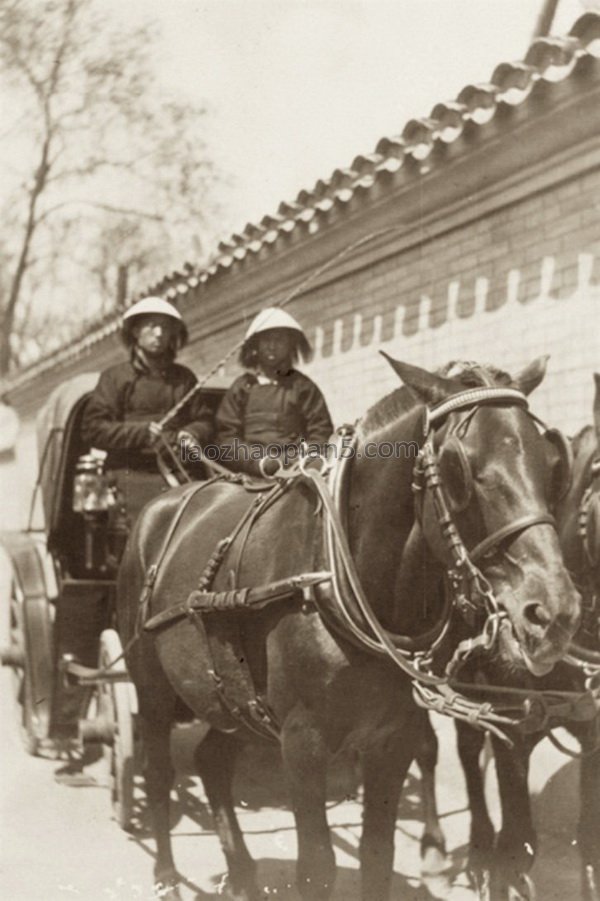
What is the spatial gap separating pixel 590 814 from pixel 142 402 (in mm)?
2906

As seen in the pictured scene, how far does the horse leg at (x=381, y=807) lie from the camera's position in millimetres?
3209

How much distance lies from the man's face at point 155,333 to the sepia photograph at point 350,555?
0.02 metres

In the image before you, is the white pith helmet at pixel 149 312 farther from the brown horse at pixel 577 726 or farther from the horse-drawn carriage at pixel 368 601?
the brown horse at pixel 577 726

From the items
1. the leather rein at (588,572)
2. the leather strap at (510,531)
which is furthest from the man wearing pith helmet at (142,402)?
the leather strap at (510,531)

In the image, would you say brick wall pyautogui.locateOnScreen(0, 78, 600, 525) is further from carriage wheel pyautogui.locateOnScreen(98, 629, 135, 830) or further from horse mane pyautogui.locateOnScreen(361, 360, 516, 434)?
carriage wheel pyautogui.locateOnScreen(98, 629, 135, 830)

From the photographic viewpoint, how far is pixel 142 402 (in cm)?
525

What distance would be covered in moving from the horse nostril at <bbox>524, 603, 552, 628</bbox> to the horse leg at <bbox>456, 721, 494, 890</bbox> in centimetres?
169

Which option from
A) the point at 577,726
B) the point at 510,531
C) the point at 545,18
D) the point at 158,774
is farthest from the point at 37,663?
the point at 545,18

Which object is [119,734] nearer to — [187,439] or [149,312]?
[187,439]

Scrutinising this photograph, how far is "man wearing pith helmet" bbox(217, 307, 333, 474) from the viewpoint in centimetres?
480

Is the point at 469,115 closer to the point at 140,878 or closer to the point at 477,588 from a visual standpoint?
the point at 477,588

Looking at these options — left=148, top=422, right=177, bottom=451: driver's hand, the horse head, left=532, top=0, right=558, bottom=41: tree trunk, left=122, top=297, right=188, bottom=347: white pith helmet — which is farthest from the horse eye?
left=532, top=0, right=558, bottom=41: tree trunk

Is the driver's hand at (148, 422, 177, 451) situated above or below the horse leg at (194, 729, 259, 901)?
above

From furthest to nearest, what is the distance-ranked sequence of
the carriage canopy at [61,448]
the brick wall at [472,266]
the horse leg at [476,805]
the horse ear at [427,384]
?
the carriage canopy at [61,448] < the brick wall at [472,266] < the horse leg at [476,805] < the horse ear at [427,384]
